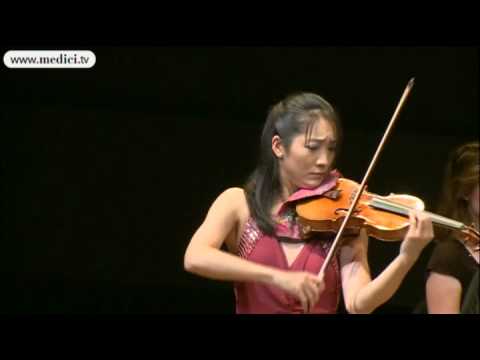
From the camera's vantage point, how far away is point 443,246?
2.87 metres

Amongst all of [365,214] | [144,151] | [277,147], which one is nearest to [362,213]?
[365,214]

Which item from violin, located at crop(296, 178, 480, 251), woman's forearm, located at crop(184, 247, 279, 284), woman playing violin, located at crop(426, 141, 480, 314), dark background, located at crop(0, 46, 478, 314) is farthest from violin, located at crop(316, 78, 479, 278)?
dark background, located at crop(0, 46, 478, 314)

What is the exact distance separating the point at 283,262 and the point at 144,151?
618mm

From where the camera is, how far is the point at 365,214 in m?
2.43

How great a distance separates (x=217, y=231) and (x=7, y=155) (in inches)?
26.2

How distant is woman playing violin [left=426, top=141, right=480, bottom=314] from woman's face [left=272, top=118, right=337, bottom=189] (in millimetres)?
463

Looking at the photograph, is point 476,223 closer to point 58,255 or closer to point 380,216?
point 380,216

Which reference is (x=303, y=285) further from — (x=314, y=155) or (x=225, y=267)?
(x=314, y=155)

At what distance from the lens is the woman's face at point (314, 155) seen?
2.54 m

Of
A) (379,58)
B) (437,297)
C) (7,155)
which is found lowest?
(437,297)

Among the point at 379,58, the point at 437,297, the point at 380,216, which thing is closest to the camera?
the point at 380,216

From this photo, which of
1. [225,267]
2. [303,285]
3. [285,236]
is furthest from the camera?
[285,236]

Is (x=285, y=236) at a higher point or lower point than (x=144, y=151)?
lower

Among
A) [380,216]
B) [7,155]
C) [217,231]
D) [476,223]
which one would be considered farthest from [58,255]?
[476,223]
